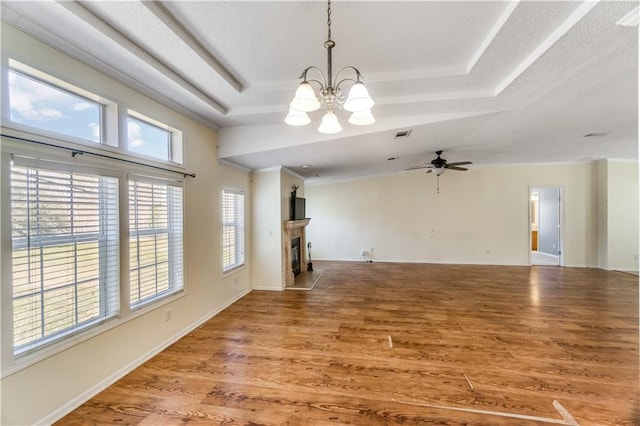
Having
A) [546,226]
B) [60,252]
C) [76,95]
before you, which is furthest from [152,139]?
[546,226]

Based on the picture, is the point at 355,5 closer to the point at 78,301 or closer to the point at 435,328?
the point at 78,301

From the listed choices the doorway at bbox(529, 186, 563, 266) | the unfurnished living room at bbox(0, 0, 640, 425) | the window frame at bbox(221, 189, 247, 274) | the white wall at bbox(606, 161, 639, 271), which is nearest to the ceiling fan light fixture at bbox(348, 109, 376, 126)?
the unfurnished living room at bbox(0, 0, 640, 425)

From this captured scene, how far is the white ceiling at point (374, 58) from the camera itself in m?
1.67

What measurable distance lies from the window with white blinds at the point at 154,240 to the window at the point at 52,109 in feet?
1.83

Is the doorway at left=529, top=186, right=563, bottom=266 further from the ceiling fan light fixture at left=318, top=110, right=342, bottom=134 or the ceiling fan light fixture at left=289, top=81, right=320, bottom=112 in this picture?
the ceiling fan light fixture at left=289, top=81, right=320, bottom=112

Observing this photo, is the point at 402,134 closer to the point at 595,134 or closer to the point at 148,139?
the point at 148,139

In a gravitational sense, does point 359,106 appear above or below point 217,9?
below

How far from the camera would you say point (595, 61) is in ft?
6.99

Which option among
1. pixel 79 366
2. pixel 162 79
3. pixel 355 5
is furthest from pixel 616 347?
pixel 162 79

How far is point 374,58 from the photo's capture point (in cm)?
225

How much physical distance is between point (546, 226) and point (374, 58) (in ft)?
29.2

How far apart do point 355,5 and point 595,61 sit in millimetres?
2130

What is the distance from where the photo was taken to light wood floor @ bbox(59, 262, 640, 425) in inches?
75.6

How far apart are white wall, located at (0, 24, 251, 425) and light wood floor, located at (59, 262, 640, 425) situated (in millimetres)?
157
